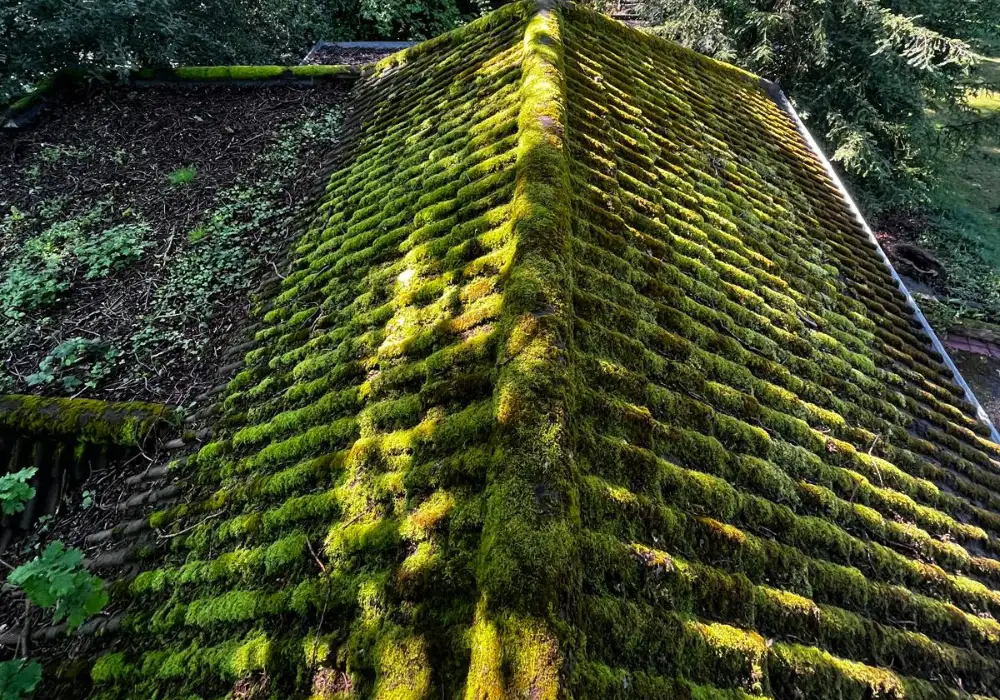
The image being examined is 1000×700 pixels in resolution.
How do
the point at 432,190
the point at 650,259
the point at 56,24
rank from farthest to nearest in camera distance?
the point at 56,24 < the point at 432,190 < the point at 650,259

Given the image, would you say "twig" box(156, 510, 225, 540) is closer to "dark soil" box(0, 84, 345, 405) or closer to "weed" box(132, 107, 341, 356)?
"dark soil" box(0, 84, 345, 405)

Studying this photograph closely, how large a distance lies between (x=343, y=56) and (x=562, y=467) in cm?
1087

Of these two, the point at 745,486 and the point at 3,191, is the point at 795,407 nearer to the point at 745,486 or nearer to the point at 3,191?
the point at 745,486

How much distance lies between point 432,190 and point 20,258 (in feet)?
13.9

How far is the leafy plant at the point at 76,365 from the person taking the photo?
342 centimetres

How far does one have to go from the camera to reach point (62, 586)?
1.79 metres

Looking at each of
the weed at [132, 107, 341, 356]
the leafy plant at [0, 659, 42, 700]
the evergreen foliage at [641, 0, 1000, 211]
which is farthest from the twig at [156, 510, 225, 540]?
the evergreen foliage at [641, 0, 1000, 211]

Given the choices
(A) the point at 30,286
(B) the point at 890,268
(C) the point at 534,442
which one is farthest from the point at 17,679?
(B) the point at 890,268

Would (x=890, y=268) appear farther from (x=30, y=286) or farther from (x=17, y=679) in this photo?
(x=30, y=286)

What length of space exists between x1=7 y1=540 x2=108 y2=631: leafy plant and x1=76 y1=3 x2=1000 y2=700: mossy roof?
16cm

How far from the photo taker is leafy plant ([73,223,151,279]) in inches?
168

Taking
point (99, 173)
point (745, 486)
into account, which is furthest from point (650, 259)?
point (99, 173)

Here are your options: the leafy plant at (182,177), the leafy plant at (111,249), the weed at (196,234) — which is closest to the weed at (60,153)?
the leafy plant at (182,177)

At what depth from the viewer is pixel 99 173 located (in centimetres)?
533
